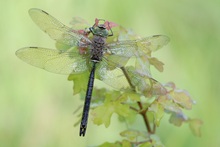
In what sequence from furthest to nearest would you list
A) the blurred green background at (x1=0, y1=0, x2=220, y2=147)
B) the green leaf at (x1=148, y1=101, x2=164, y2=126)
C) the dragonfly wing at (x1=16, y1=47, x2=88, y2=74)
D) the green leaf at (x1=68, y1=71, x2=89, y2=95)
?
1. the blurred green background at (x1=0, y1=0, x2=220, y2=147)
2. the dragonfly wing at (x1=16, y1=47, x2=88, y2=74)
3. the green leaf at (x1=68, y1=71, x2=89, y2=95)
4. the green leaf at (x1=148, y1=101, x2=164, y2=126)

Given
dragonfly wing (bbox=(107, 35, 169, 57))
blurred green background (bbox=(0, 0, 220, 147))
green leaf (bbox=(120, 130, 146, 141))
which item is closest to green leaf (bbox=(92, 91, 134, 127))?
green leaf (bbox=(120, 130, 146, 141))

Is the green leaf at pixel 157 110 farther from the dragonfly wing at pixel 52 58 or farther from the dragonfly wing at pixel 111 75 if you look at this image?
the dragonfly wing at pixel 52 58

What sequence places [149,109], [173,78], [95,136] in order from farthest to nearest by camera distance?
[173,78]
[95,136]
[149,109]

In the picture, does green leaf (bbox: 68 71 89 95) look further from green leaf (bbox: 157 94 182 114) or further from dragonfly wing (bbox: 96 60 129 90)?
green leaf (bbox: 157 94 182 114)

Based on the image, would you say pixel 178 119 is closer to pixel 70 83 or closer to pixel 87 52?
pixel 87 52

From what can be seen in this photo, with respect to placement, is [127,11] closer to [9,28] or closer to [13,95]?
[9,28]

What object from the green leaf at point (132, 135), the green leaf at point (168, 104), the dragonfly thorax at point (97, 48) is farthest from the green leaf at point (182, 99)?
the dragonfly thorax at point (97, 48)

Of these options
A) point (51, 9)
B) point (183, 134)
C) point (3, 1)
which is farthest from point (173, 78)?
point (3, 1)
